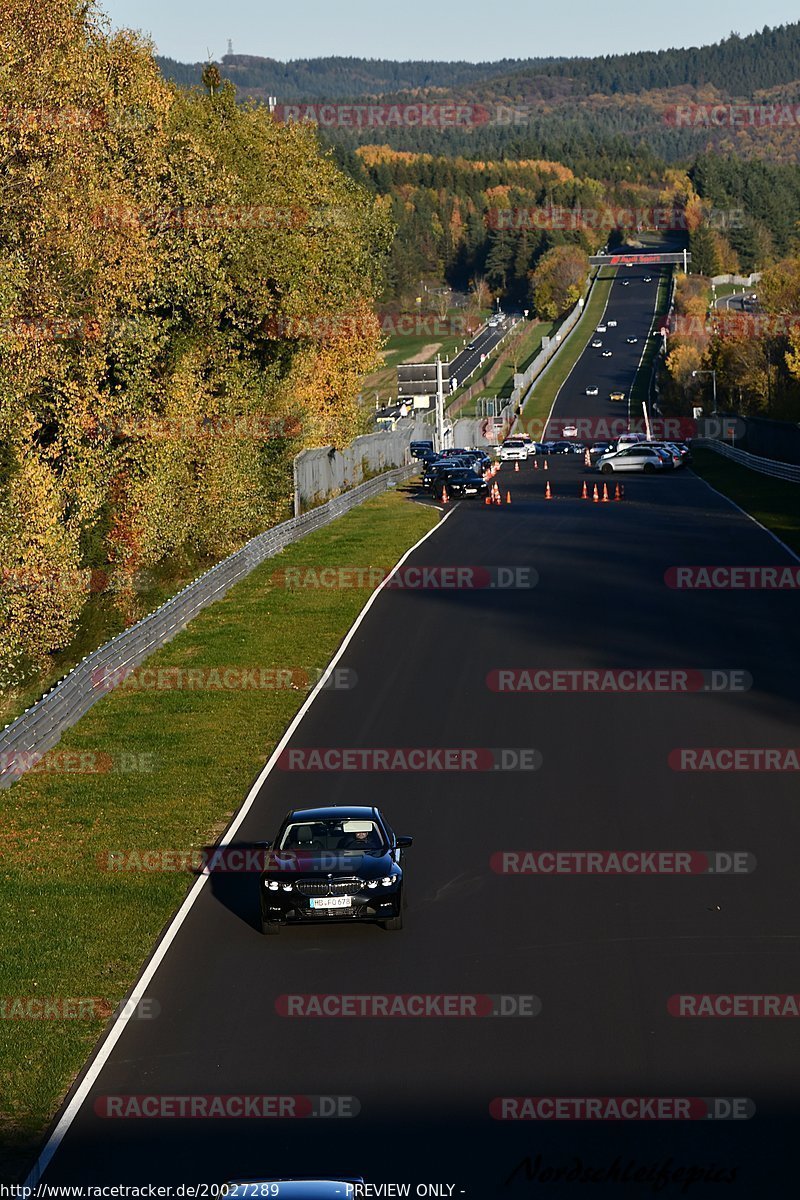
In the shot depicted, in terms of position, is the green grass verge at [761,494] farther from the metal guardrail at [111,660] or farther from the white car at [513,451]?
the metal guardrail at [111,660]

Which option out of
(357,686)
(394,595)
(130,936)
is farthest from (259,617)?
(130,936)

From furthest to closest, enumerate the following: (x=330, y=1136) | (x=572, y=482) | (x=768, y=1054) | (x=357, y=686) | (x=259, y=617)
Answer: (x=572, y=482) < (x=259, y=617) < (x=357, y=686) < (x=768, y=1054) < (x=330, y=1136)

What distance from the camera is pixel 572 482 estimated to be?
7550 centimetres

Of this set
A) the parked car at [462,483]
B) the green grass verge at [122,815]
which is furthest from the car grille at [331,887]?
the parked car at [462,483]

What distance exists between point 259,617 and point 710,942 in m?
24.6

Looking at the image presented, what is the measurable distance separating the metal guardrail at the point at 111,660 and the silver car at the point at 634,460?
3024 cm

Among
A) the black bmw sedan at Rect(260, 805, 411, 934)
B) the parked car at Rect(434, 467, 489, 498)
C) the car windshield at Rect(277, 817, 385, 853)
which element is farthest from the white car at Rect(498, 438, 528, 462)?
the black bmw sedan at Rect(260, 805, 411, 934)

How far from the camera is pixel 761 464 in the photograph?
74.7 metres

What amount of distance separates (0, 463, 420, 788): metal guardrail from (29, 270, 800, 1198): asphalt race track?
4806 millimetres

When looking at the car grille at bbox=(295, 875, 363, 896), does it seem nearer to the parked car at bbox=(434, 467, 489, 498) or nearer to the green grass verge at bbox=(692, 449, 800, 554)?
the green grass verge at bbox=(692, 449, 800, 554)

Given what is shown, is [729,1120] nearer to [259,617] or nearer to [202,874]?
[202,874]

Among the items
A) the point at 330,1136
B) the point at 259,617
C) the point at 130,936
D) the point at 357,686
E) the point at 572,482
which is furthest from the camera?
the point at 572,482

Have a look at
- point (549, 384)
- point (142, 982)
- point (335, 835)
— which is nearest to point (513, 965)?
point (335, 835)

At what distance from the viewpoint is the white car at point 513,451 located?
9988 centimetres
